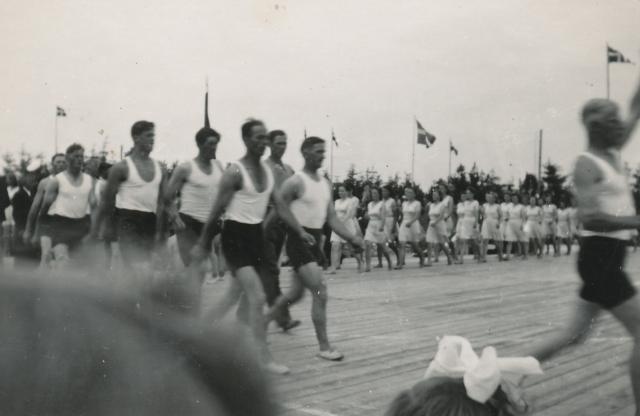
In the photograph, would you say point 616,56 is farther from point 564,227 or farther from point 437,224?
point 564,227

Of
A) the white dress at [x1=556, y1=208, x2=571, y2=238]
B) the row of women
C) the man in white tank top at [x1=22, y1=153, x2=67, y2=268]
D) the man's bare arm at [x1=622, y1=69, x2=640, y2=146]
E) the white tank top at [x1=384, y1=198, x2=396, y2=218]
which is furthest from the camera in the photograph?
the white dress at [x1=556, y1=208, x2=571, y2=238]

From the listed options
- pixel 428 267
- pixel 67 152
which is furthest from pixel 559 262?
pixel 67 152

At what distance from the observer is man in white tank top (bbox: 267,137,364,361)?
5992mm

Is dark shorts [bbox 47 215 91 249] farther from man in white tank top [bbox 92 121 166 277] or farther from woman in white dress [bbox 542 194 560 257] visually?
woman in white dress [bbox 542 194 560 257]

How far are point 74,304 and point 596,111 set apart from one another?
3806 millimetres

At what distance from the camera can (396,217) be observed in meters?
18.1

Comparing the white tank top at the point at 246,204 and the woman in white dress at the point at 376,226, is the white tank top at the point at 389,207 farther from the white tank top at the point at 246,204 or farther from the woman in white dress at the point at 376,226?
the white tank top at the point at 246,204

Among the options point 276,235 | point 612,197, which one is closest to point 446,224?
point 276,235

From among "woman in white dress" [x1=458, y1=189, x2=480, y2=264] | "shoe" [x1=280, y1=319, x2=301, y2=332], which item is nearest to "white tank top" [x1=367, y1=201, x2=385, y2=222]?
"woman in white dress" [x1=458, y1=189, x2=480, y2=264]

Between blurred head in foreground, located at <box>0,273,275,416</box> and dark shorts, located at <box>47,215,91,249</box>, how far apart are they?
7.93 m

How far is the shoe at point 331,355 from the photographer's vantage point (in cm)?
580

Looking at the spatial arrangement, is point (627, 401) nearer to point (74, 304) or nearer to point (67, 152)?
point (74, 304)

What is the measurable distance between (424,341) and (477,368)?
561cm

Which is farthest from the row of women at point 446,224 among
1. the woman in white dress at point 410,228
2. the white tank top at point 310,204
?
the white tank top at point 310,204
